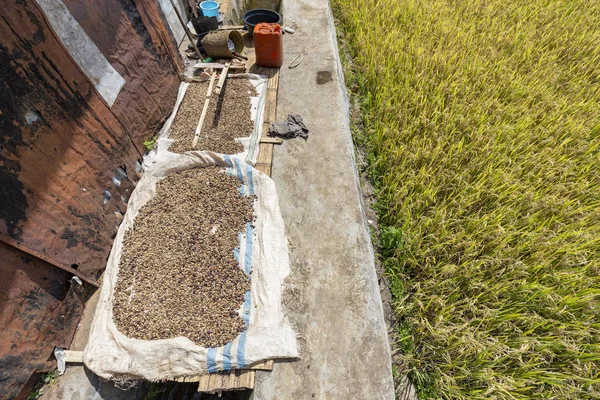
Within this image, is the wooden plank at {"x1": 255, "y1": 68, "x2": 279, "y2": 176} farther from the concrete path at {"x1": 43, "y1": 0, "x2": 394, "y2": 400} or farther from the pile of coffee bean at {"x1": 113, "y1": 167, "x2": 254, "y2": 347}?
the pile of coffee bean at {"x1": 113, "y1": 167, "x2": 254, "y2": 347}

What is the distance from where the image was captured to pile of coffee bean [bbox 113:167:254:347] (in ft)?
7.12

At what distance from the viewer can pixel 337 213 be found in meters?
2.76

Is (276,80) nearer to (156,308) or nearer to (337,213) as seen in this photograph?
(337,213)

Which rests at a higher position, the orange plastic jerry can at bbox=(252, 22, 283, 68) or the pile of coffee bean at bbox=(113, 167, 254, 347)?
the orange plastic jerry can at bbox=(252, 22, 283, 68)

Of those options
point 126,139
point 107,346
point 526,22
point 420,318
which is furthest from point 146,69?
point 526,22

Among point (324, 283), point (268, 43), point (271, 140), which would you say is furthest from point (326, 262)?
point (268, 43)

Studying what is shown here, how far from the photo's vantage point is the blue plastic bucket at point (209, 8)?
15.4 feet

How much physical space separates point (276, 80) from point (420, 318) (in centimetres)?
342

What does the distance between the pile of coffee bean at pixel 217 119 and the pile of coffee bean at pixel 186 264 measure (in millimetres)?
431

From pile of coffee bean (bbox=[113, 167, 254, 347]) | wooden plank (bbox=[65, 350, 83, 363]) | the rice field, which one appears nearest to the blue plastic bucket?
the rice field

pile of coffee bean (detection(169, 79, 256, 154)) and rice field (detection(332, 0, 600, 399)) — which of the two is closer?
rice field (detection(332, 0, 600, 399))

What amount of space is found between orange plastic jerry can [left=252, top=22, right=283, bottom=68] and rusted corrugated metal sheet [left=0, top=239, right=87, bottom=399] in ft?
11.4

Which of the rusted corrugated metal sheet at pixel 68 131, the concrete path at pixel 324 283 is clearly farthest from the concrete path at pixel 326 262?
the rusted corrugated metal sheet at pixel 68 131

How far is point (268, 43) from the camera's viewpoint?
396cm
